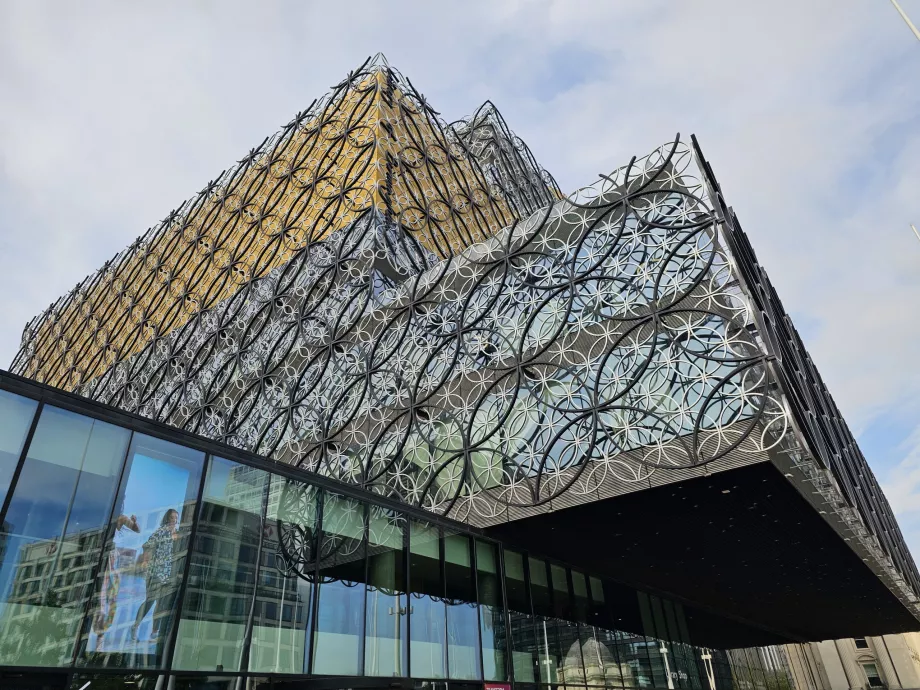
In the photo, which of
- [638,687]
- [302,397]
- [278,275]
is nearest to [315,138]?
[278,275]

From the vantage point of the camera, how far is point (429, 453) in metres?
17.8

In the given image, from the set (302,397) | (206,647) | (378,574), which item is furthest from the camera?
(302,397)

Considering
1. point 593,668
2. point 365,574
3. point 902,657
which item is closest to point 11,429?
point 365,574

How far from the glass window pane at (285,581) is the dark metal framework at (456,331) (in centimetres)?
488

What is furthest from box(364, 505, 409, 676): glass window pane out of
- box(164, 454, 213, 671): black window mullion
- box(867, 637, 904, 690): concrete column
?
box(867, 637, 904, 690): concrete column

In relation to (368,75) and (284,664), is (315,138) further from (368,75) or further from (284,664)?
(284,664)

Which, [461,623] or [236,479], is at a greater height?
[236,479]

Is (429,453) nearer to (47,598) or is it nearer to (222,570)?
(222,570)

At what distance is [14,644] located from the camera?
8.26m

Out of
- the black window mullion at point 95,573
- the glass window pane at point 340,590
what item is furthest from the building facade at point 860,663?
the black window mullion at point 95,573

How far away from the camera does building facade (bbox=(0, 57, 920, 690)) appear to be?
10.2m

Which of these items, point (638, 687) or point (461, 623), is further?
point (638, 687)

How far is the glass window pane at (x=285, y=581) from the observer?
37.4 ft

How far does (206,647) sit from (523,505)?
26.4ft
